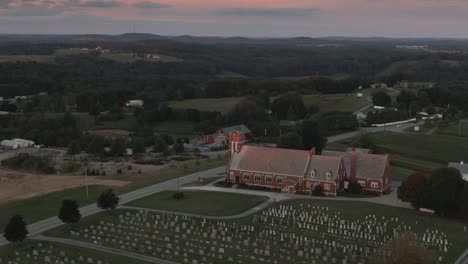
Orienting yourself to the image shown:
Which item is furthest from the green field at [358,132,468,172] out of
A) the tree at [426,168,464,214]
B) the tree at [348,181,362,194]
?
the tree at [426,168,464,214]

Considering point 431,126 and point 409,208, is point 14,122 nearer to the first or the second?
point 431,126

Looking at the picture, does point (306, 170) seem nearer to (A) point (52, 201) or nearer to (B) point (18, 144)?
(A) point (52, 201)

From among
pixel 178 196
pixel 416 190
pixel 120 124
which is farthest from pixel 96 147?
pixel 416 190

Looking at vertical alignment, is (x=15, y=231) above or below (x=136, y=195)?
above

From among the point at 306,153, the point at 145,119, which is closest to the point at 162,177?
the point at 306,153

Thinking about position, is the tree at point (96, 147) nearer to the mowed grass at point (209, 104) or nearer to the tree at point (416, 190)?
the mowed grass at point (209, 104)

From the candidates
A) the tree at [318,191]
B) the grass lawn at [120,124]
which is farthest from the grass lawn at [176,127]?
the tree at [318,191]

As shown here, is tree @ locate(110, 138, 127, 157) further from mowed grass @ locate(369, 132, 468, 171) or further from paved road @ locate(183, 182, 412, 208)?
mowed grass @ locate(369, 132, 468, 171)
